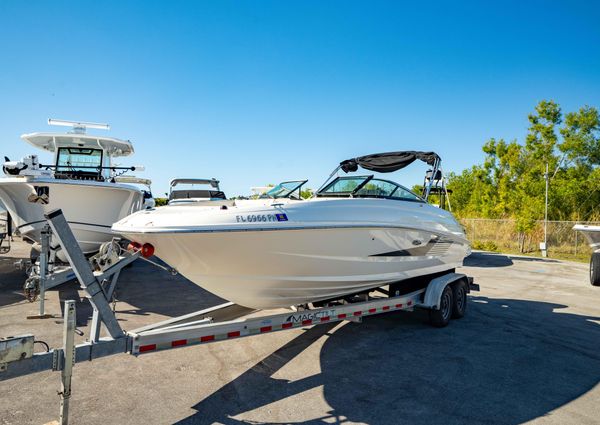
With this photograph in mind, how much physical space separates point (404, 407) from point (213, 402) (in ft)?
5.07

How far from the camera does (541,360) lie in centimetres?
433

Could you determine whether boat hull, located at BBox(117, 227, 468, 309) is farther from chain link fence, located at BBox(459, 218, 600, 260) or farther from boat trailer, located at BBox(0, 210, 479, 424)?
chain link fence, located at BBox(459, 218, 600, 260)

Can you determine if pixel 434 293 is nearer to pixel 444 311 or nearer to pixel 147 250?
pixel 444 311

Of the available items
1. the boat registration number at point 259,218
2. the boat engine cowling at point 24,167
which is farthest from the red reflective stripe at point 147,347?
the boat engine cowling at point 24,167

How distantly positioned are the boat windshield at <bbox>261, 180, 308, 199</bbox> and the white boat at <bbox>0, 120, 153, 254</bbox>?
2755mm

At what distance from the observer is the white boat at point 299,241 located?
3.59 meters

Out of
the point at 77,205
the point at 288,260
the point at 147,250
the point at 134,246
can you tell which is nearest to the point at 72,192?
the point at 77,205

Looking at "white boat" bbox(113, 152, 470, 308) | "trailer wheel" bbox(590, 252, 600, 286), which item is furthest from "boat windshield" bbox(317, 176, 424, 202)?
"trailer wheel" bbox(590, 252, 600, 286)

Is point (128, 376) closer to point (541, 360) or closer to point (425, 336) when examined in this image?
point (425, 336)

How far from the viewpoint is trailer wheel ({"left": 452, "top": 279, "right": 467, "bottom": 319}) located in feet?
19.6

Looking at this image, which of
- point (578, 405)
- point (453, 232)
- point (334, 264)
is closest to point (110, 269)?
point (334, 264)

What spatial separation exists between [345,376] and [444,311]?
2.45 metres

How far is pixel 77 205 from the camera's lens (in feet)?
23.9

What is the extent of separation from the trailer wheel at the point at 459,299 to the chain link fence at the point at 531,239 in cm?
1330
